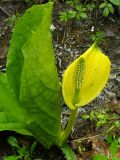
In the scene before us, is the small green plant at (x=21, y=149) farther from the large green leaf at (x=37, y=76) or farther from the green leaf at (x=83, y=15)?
the green leaf at (x=83, y=15)

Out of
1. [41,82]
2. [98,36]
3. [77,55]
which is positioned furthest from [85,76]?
[98,36]

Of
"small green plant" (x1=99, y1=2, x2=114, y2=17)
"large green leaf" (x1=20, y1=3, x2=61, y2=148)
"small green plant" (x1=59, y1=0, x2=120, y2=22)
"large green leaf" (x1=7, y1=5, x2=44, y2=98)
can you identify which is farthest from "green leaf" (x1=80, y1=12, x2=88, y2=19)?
"large green leaf" (x1=20, y1=3, x2=61, y2=148)

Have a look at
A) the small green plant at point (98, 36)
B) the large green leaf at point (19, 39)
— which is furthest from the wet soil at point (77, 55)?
the large green leaf at point (19, 39)

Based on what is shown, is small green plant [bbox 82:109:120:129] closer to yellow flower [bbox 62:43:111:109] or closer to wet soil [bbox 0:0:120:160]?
wet soil [bbox 0:0:120:160]

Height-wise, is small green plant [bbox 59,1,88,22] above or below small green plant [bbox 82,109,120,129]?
above

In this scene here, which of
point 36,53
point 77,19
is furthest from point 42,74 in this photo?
point 77,19
